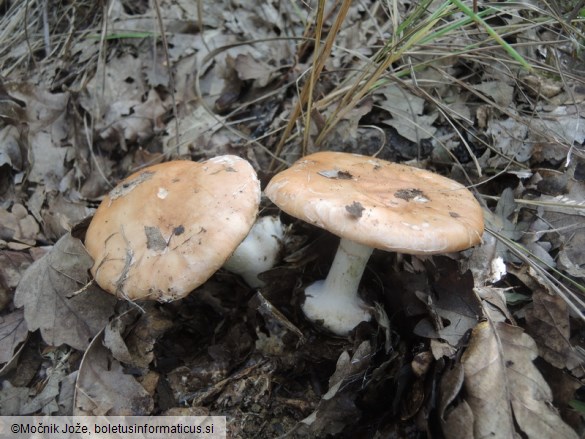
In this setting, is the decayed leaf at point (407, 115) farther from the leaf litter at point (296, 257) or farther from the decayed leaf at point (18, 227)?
the decayed leaf at point (18, 227)

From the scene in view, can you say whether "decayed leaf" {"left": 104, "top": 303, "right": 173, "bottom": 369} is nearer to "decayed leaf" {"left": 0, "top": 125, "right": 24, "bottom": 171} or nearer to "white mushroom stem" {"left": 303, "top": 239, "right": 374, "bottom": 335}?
"white mushroom stem" {"left": 303, "top": 239, "right": 374, "bottom": 335}

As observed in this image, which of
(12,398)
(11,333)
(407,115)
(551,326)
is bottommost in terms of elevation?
(12,398)

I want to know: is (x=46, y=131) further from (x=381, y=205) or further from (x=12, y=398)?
(x=381, y=205)

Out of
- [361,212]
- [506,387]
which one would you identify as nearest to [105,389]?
[361,212]

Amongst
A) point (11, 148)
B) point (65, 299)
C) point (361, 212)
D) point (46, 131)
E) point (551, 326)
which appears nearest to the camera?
point (361, 212)

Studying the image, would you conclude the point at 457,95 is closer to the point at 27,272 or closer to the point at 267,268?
the point at 267,268

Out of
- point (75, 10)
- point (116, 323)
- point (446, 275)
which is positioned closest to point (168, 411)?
point (116, 323)
